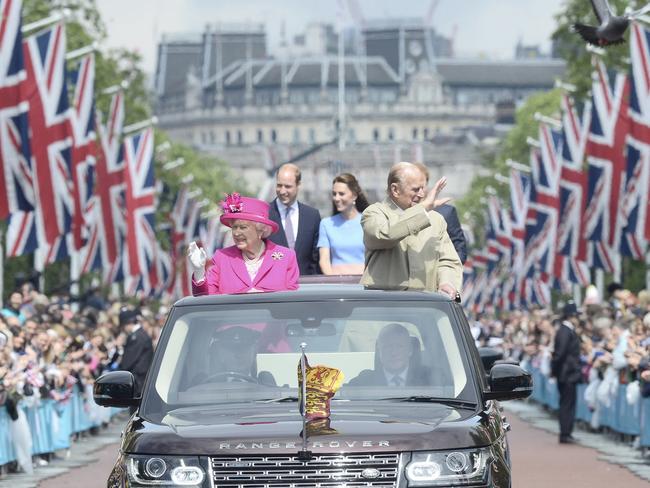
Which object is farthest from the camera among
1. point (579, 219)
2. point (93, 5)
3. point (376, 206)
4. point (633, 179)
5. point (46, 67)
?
point (93, 5)

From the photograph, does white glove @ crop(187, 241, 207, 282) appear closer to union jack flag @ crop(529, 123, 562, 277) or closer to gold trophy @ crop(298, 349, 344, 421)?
gold trophy @ crop(298, 349, 344, 421)

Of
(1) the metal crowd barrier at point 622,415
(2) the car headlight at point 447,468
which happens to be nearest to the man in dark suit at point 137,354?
(1) the metal crowd barrier at point 622,415

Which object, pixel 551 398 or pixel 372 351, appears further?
pixel 551 398

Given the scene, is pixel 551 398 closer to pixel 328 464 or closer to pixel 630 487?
pixel 630 487

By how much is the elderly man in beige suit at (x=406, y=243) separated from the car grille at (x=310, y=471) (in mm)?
2568

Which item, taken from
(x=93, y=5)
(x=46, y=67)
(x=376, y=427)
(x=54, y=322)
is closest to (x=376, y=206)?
(x=376, y=427)

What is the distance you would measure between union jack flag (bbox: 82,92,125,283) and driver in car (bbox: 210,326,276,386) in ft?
117

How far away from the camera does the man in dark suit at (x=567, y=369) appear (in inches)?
1098

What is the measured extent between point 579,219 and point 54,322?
1857cm

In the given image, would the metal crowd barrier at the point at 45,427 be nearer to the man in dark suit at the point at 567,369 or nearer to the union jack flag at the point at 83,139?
the man in dark suit at the point at 567,369

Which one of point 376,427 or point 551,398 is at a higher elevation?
point 376,427

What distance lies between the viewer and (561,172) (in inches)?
1891

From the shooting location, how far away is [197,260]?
38.0 ft

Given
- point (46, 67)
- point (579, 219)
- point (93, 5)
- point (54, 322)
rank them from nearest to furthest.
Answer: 1. point (54, 322)
2. point (46, 67)
3. point (579, 219)
4. point (93, 5)
